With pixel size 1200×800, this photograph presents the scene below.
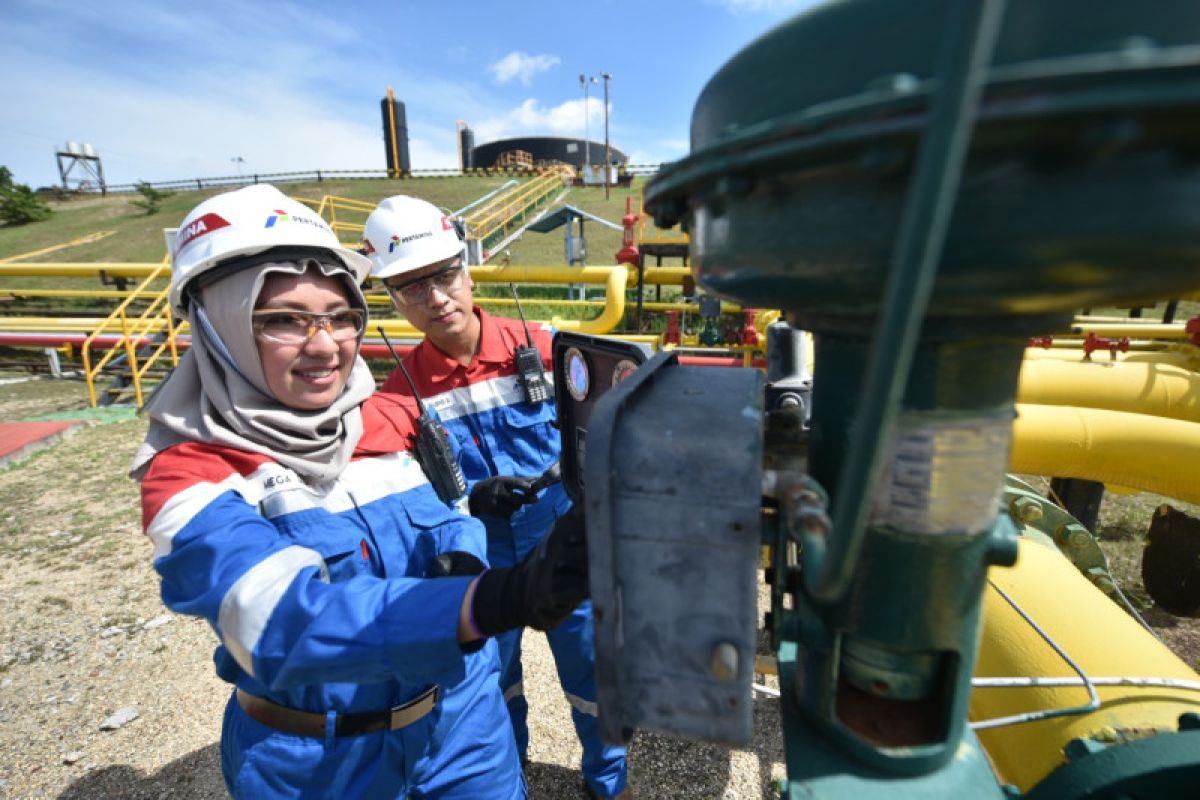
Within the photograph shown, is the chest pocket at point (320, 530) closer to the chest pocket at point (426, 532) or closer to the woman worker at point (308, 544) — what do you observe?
the woman worker at point (308, 544)

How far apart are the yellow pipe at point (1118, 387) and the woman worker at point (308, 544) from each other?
2.90 metres

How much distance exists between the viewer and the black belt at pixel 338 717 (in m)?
1.18

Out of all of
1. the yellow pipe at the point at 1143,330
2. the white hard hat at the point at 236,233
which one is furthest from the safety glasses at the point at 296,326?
the yellow pipe at the point at 1143,330

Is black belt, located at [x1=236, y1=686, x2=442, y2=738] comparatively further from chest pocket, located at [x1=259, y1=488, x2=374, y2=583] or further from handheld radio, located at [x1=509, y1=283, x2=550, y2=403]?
handheld radio, located at [x1=509, y1=283, x2=550, y2=403]

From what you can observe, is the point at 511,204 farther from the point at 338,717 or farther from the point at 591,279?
the point at 338,717

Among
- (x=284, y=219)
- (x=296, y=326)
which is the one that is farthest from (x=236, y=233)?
(x=296, y=326)

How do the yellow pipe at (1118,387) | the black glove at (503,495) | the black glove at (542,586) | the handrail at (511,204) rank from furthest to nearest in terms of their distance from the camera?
the handrail at (511,204)
the yellow pipe at (1118,387)
the black glove at (503,495)
the black glove at (542,586)

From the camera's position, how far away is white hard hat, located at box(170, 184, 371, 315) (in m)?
1.18

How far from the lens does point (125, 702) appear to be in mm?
2453

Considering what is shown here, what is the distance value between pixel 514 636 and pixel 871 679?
5.21 ft

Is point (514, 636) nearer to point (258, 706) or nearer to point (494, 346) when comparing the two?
point (258, 706)

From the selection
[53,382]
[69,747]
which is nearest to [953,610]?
[69,747]

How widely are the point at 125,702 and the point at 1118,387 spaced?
4.93 m

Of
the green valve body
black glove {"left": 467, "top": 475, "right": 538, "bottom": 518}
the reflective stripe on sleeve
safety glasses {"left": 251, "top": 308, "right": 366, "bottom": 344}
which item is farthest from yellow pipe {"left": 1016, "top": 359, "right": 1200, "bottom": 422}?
the reflective stripe on sleeve
